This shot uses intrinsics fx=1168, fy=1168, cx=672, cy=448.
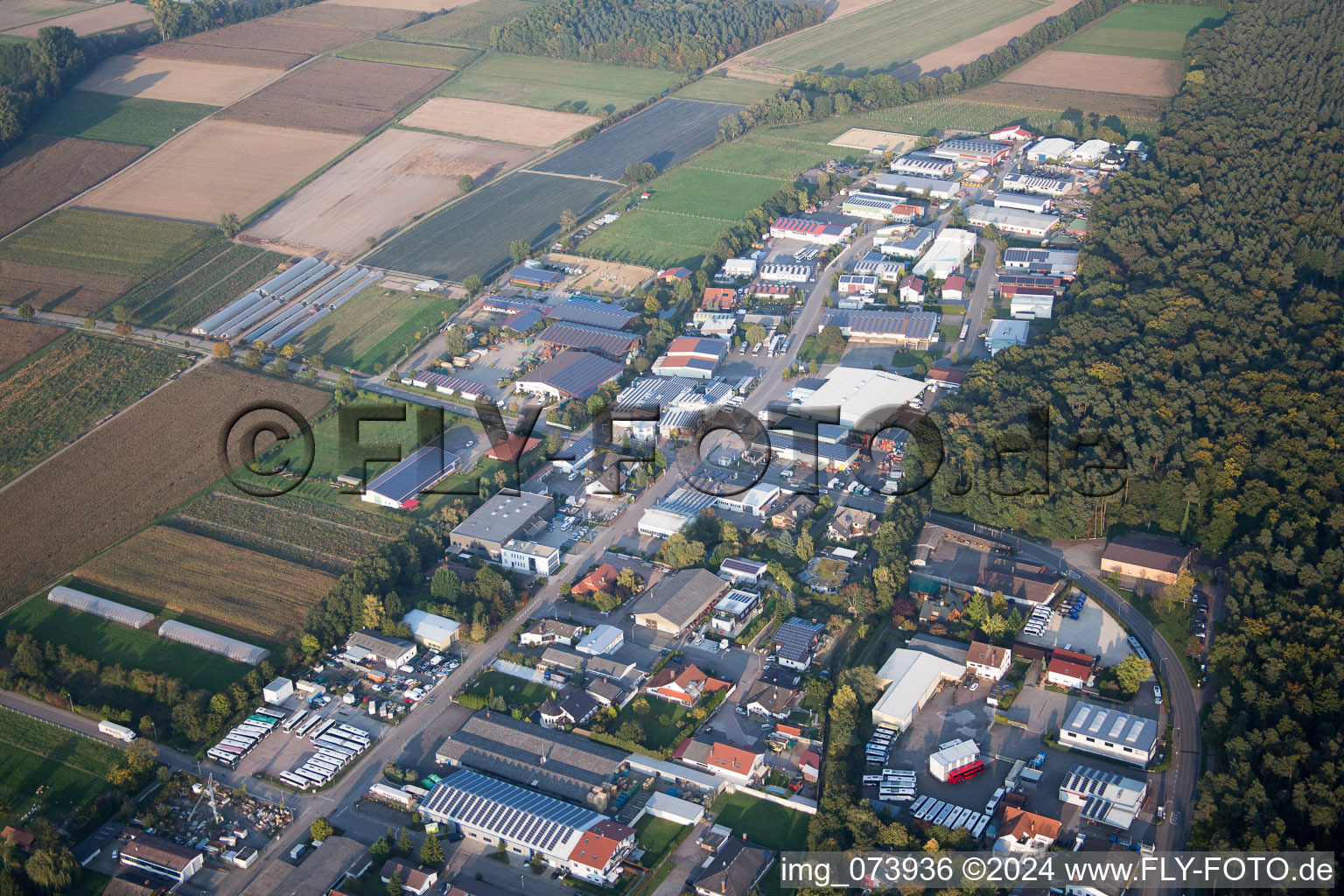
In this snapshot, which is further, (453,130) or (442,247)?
(453,130)

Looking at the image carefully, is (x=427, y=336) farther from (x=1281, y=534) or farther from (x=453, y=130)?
(x=1281, y=534)

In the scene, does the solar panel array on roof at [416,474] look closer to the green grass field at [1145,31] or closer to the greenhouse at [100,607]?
the greenhouse at [100,607]

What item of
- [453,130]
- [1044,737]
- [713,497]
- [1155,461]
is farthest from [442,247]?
[1044,737]

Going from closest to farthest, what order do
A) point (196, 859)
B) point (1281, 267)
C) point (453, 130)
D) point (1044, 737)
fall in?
point (196, 859) < point (1044, 737) < point (1281, 267) < point (453, 130)

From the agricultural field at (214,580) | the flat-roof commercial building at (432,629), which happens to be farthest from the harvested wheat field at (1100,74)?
the agricultural field at (214,580)

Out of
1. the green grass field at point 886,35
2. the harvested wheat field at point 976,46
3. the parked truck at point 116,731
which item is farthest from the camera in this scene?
the green grass field at point 886,35

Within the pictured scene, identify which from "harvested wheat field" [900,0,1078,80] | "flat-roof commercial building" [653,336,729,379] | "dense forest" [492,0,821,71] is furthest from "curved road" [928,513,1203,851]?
"dense forest" [492,0,821,71]
